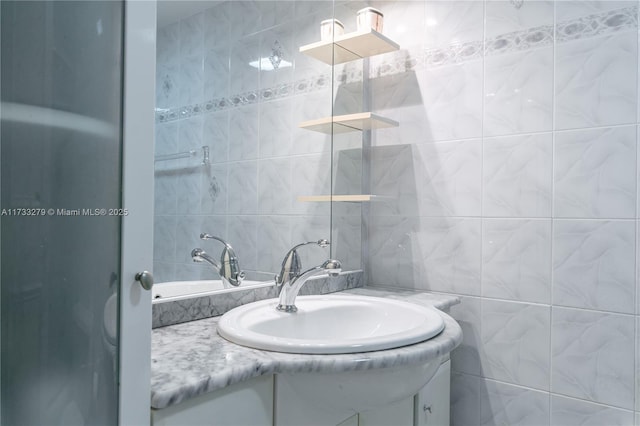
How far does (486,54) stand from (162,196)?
1.23 meters

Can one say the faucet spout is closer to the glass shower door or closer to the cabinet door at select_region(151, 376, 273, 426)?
the cabinet door at select_region(151, 376, 273, 426)

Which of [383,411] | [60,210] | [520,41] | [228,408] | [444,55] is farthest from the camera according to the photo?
[444,55]

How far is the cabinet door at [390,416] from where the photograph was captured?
1079 millimetres

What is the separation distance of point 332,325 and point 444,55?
1102 mm

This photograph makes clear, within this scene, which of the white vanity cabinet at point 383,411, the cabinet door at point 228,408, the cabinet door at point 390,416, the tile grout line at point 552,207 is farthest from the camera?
the tile grout line at point 552,207

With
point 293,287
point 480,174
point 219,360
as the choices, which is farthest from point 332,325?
point 480,174

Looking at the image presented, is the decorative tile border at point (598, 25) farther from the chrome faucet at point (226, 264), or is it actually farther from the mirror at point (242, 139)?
the chrome faucet at point (226, 264)

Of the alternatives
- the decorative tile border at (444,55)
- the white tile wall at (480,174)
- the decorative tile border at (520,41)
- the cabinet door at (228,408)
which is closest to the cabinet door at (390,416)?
the cabinet door at (228,408)

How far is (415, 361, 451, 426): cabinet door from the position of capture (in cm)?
128

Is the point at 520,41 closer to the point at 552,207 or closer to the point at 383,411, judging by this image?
the point at 552,207

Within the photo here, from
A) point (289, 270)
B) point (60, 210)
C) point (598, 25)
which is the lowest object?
point (289, 270)

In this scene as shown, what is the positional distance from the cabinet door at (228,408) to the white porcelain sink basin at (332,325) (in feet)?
0.29

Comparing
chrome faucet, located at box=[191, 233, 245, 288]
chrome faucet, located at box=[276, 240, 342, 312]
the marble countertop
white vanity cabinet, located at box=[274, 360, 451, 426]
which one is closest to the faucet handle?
chrome faucet, located at box=[276, 240, 342, 312]

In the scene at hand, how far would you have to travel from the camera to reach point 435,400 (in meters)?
1.38
